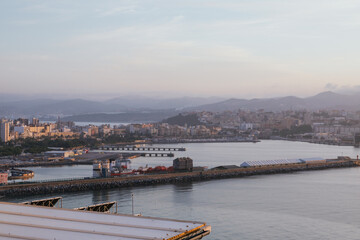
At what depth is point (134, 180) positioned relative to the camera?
42.9ft

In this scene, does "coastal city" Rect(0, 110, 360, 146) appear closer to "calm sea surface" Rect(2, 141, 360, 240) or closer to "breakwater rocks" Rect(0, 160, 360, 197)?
"breakwater rocks" Rect(0, 160, 360, 197)

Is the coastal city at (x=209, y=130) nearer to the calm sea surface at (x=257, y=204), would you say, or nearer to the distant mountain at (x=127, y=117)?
the calm sea surface at (x=257, y=204)

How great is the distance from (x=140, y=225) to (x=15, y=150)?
1971cm

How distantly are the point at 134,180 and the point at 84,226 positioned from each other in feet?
29.3

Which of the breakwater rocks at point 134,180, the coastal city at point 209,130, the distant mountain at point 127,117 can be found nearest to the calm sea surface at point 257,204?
the breakwater rocks at point 134,180

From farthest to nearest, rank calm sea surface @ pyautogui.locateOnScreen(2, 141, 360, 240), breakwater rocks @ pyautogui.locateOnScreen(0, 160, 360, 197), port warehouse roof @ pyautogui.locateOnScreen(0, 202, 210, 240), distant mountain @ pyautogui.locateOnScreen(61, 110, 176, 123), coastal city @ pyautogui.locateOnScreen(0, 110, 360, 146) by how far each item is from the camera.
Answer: distant mountain @ pyautogui.locateOnScreen(61, 110, 176, 123) < coastal city @ pyautogui.locateOnScreen(0, 110, 360, 146) < breakwater rocks @ pyautogui.locateOnScreen(0, 160, 360, 197) < calm sea surface @ pyautogui.locateOnScreen(2, 141, 360, 240) < port warehouse roof @ pyautogui.locateOnScreen(0, 202, 210, 240)

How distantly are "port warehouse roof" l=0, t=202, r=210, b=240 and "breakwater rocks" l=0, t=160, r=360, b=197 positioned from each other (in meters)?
6.96

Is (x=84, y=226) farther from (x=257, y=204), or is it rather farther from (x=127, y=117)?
(x=127, y=117)

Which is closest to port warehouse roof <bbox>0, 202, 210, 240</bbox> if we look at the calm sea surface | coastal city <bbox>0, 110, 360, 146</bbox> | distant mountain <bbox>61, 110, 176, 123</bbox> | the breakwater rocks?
the calm sea surface

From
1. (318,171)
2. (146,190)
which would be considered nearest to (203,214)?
(146,190)

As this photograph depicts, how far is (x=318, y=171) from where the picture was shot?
17.2m

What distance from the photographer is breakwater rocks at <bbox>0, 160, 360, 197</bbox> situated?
11258 mm

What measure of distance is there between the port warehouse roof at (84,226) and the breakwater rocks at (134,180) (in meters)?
6.96

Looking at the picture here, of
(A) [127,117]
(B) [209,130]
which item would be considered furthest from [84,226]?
(A) [127,117]
